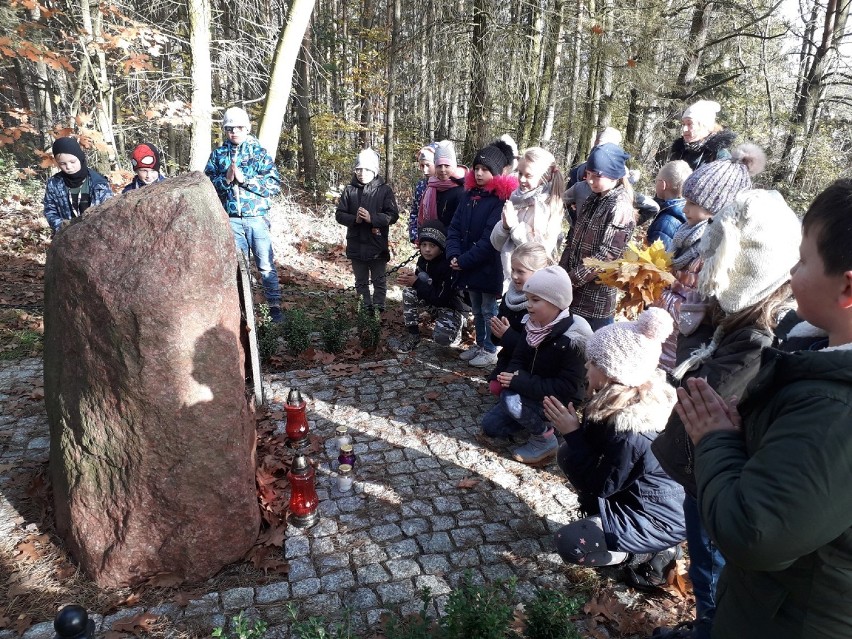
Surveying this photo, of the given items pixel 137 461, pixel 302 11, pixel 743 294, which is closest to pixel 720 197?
pixel 743 294

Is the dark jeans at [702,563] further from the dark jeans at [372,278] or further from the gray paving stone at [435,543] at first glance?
the dark jeans at [372,278]

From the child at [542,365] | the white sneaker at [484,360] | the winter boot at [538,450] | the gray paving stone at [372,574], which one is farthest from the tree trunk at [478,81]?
the gray paving stone at [372,574]

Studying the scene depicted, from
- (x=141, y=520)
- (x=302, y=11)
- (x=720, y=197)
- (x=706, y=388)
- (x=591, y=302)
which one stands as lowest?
(x=141, y=520)

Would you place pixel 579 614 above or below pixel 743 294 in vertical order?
below

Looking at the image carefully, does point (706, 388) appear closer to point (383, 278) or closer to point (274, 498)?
point (274, 498)

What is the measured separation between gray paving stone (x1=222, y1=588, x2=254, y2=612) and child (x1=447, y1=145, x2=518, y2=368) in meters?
3.22

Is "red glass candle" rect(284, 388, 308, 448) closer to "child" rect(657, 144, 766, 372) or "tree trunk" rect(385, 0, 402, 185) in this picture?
"child" rect(657, 144, 766, 372)

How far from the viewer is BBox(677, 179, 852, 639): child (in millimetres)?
1168

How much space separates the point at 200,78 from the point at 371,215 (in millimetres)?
4432

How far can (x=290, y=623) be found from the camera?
2680 millimetres

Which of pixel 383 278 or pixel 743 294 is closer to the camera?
pixel 743 294

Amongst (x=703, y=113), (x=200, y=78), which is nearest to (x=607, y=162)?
(x=703, y=113)

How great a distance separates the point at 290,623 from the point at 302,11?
7.86 metres

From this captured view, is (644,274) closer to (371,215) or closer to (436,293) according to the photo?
(436,293)
